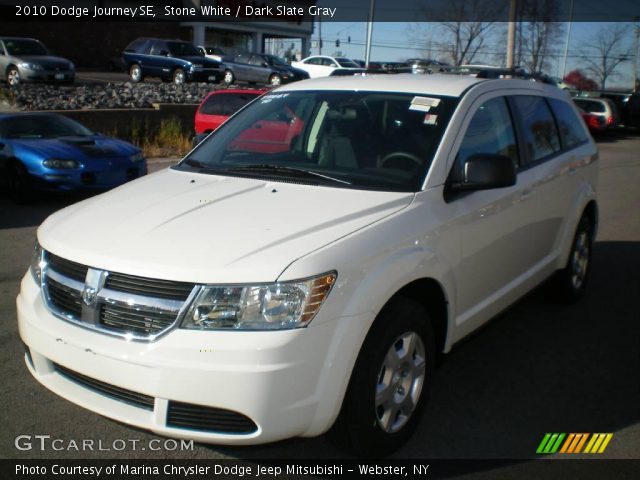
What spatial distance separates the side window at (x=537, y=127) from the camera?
187 inches

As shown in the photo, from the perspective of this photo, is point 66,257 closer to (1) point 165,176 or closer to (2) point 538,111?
(1) point 165,176

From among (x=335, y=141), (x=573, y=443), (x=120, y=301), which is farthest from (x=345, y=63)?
(x=120, y=301)

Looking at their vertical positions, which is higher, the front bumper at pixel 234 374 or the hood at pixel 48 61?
the hood at pixel 48 61

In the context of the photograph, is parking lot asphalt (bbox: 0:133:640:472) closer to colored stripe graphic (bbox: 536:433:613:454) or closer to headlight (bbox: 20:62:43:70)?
colored stripe graphic (bbox: 536:433:613:454)

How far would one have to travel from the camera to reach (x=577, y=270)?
19.0ft

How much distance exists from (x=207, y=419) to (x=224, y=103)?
1245 cm

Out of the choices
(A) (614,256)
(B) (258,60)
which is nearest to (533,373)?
(A) (614,256)

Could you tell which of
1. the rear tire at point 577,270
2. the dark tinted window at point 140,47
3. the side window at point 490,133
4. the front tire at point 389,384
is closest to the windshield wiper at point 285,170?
the side window at point 490,133

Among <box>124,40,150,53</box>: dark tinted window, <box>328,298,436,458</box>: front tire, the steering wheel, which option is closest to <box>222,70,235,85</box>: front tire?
<box>124,40,150,53</box>: dark tinted window

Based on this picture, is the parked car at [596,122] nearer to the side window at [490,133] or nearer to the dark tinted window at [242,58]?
the dark tinted window at [242,58]

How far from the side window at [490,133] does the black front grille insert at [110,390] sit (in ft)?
6.85

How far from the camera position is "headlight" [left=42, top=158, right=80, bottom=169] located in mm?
9672

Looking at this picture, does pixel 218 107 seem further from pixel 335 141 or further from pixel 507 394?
pixel 507 394

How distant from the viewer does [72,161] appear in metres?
9.82
